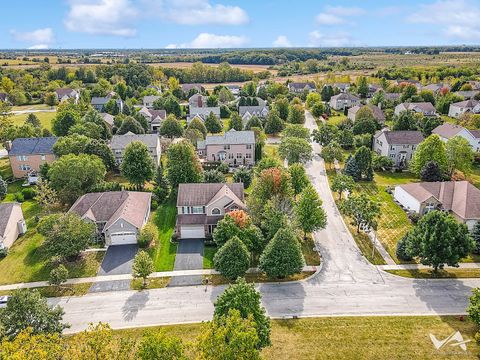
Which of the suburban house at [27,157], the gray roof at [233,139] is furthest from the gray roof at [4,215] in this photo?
the gray roof at [233,139]

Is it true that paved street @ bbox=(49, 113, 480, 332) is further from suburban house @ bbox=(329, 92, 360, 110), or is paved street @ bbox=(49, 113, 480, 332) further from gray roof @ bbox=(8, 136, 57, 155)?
suburban house @ bbox=(329, 92, 360, 110)

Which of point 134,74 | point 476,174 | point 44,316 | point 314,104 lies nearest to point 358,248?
point 44,316

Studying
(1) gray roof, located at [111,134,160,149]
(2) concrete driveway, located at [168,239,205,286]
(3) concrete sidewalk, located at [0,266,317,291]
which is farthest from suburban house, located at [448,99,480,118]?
(2) concrete driveway, located at [168,239,205,286]

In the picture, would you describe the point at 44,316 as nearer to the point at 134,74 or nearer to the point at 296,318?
the point at 296,318

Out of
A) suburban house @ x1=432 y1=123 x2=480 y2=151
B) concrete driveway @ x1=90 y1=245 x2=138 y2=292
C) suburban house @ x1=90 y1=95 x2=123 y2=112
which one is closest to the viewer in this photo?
concrete driveway @ x1=90 y1=245 x2=138 y2=292

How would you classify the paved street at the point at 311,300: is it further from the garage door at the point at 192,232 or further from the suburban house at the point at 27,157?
the suburban house at the point at 27,157

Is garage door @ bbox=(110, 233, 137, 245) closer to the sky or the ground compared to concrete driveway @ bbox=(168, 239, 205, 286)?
closer to the sky
